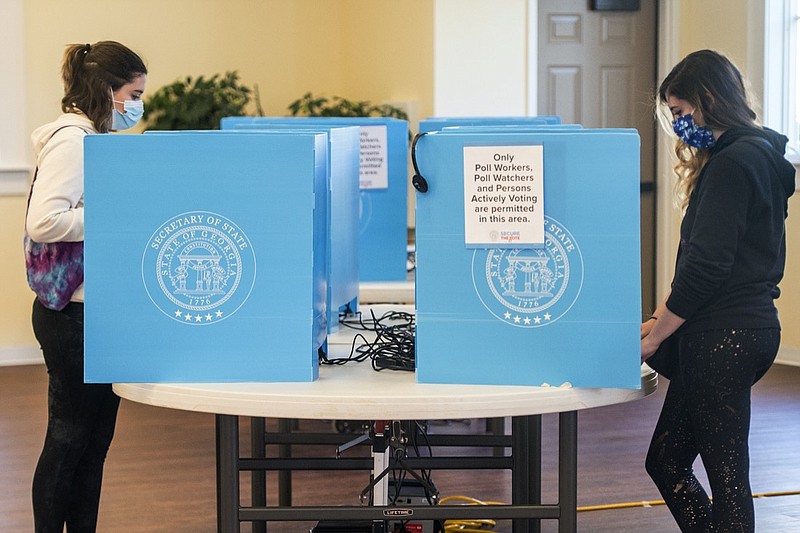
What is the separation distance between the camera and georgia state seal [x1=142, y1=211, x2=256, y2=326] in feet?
5.32

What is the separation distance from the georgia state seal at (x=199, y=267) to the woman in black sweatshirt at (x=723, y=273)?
0.76 meters

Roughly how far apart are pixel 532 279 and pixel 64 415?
1230 mm

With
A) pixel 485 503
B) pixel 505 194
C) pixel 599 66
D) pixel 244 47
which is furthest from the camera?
pixel 244 47

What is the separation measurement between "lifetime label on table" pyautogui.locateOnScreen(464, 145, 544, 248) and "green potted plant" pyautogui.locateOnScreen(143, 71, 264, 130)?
468 centimetres

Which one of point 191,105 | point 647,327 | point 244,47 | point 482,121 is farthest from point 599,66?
point 647,327

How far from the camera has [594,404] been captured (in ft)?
5.40

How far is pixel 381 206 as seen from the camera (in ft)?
10.1

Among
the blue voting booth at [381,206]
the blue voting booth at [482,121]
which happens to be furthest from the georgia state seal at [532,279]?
the blue voting booth at [482,121]

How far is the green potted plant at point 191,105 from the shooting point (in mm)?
6117

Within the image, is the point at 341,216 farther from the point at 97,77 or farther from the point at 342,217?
the point at 97,77

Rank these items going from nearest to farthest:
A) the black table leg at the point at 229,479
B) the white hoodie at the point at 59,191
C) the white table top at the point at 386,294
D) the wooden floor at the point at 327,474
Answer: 1. the black table leg at the point at 229,479
2. the white hoodie at the point at 59,191
3. the white table top at the point at 386,294
4. the wooden floor at the point at 327,474

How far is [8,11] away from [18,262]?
1.37 m

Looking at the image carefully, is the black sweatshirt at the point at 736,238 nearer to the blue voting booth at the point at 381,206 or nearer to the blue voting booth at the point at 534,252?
the blue voting booth at the point at 534,252

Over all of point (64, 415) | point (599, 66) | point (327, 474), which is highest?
point (599, 66)
